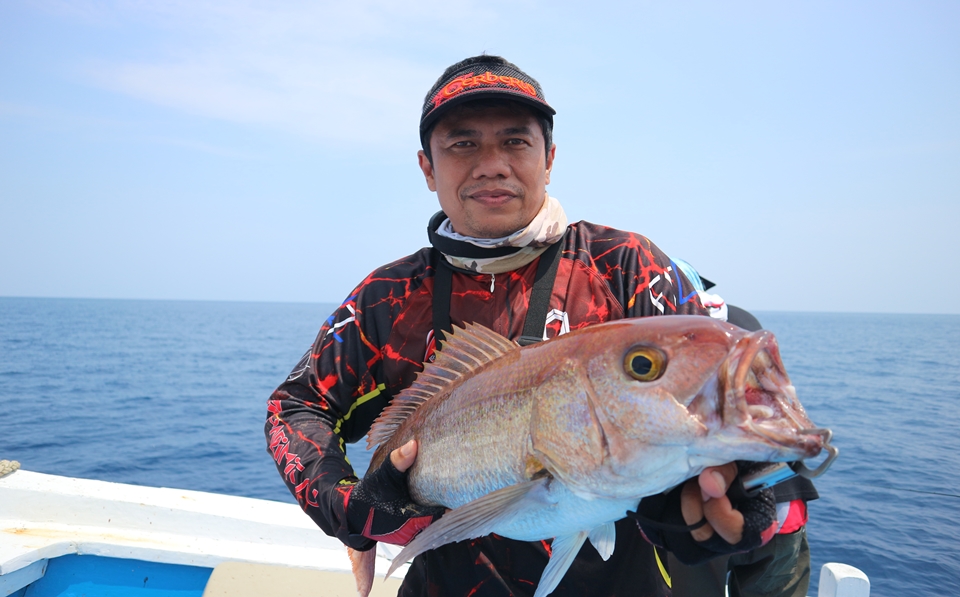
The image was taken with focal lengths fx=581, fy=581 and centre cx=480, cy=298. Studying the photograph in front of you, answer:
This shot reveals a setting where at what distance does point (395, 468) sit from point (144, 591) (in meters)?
3.48

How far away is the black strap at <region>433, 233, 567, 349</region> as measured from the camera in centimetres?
243

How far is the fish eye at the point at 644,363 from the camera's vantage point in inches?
57.8

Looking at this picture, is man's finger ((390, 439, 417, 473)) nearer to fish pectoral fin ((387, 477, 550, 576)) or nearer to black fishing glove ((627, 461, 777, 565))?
fish pectoral fin ((387, 477, 550, 576))

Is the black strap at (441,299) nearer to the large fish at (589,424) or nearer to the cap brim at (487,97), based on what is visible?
the large fish at (589,424)

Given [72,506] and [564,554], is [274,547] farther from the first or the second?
[564,554]

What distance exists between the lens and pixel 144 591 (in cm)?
425

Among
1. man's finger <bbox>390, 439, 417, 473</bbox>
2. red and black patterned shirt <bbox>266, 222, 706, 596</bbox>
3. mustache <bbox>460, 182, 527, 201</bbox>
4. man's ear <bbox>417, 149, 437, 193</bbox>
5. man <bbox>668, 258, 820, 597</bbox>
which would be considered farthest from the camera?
man <bbox>668, 258, 820, 597</bbox>

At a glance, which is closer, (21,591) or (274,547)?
(21,591)

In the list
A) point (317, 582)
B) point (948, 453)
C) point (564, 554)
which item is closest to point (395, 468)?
point (564, 554)

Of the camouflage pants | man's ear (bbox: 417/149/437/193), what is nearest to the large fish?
man's ear (bbox: 417/149/437/193)

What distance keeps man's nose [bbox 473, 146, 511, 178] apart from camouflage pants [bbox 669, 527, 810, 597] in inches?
87.2

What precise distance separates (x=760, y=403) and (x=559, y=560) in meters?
0.83

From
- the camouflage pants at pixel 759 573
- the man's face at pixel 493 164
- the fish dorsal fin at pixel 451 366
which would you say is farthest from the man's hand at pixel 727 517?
the camouflage pants at pixel 759 573

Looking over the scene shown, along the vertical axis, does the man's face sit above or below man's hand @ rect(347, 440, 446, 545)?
above
